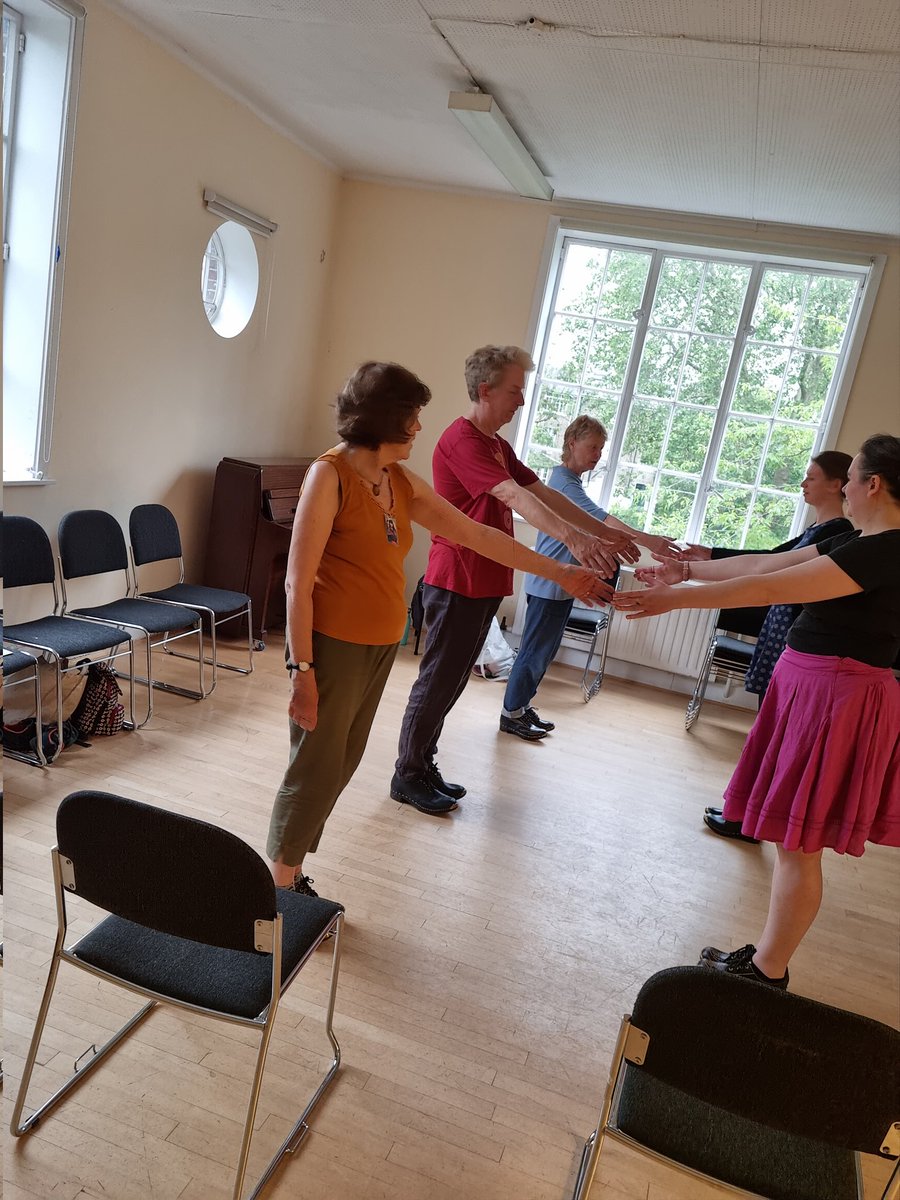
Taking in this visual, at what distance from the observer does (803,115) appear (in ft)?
12.4

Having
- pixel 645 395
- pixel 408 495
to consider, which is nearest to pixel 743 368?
pixel 645 395

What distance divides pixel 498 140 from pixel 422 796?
→ 10.9 ft

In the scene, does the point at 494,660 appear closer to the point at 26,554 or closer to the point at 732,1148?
the point at 26,554

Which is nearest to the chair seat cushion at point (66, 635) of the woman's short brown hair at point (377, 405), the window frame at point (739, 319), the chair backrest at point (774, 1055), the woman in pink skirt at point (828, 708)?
the woman's short brown hair at point (377, 405)

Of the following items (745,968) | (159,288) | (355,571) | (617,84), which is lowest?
(745,968)

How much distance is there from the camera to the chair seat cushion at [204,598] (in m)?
4.38

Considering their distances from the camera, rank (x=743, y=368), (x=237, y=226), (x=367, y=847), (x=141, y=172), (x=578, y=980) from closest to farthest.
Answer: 1. (x=578, y=980)
2. (x=367, y=847)
3. (x=141, y=172)
4. (x=237, y=226)
5. (x=743, y=368)

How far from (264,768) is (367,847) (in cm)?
71

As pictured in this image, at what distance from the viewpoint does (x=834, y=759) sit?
2277 mm

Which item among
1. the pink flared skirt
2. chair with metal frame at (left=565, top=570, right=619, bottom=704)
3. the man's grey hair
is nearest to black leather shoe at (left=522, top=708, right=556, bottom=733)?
chair with metal frame at (left=565, top=570, right=619, bottom=704)

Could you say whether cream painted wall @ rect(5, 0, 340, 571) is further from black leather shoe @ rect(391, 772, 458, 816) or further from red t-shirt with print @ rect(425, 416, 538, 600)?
black leather shoe @ rect(391, 772, 458, 816)

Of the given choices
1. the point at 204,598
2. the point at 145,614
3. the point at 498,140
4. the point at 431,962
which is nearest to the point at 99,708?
the point at 145,614

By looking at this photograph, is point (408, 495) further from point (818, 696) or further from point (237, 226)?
point (237, 226)

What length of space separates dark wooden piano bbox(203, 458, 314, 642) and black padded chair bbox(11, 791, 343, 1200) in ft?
11.8
